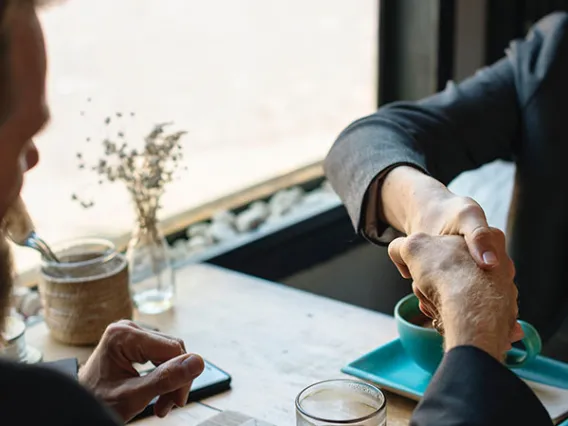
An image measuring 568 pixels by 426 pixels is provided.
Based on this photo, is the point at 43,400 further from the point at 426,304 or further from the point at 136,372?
the point at 426,304

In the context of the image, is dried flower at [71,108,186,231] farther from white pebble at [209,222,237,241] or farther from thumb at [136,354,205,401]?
white pebble at [209,222,237,241]

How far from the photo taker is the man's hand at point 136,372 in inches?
38.1

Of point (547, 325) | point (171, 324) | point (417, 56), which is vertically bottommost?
point (547, 325)

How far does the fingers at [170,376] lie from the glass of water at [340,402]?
0.41 feet

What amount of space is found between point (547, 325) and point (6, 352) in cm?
104

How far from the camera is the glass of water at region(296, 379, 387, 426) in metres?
0.92

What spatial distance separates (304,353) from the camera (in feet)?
4.09

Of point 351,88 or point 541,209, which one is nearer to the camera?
point 541,209

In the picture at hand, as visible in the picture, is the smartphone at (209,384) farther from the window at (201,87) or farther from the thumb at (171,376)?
the window at (201,87)

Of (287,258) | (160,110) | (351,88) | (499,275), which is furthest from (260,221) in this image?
(499,275)

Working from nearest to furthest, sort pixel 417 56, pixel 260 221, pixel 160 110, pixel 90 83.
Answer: pixel 90 83 → pixel 160 110 → pixel 260 221 → pixel 417 56

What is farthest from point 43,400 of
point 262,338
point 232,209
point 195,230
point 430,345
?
point 232,209

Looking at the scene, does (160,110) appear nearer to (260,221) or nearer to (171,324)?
(260,221)

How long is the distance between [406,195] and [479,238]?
234mm
